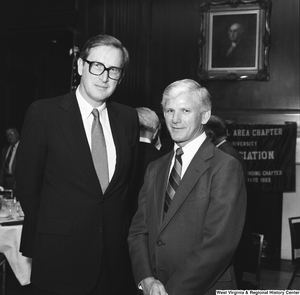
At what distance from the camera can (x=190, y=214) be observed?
1.85m

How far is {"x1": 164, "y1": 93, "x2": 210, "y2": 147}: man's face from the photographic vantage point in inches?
75.4

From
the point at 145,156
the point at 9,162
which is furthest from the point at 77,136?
the point at 9,162

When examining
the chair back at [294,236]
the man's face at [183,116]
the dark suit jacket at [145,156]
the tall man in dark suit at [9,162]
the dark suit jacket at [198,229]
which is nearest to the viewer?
the dark suit jacket at [198,229]

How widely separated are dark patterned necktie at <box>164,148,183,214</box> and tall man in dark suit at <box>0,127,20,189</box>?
5.22 m

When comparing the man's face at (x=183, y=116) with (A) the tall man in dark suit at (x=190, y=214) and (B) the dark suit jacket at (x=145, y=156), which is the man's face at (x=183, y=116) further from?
(B) the dark suit jacket at (x=145, y=156)

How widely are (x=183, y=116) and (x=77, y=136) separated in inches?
20.3

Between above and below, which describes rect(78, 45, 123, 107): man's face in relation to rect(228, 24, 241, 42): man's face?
below

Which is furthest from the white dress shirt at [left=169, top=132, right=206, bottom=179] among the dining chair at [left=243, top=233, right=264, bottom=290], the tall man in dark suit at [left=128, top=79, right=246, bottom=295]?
the dining chair at [left=243, top=233, right=264, bottom=290]

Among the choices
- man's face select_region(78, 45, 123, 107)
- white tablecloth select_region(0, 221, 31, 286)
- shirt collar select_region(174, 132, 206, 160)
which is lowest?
white tablecloth select_region(0, 221, 31, 286)

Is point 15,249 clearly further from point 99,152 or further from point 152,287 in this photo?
point 152,287

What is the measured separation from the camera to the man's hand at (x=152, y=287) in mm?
1821

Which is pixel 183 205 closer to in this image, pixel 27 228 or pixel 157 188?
pixel 157 188

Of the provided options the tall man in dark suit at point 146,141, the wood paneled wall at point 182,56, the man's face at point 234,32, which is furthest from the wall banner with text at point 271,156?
the tall man in dark suit at point 146,141

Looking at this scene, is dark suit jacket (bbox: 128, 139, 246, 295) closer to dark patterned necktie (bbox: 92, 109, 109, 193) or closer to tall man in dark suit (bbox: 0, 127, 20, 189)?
dark patterned necktie (bbox: 92, 109, 109, 193)
